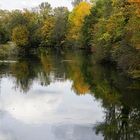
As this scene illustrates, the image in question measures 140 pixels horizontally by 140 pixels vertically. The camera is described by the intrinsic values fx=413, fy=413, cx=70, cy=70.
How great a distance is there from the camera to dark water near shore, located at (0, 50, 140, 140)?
22.0m

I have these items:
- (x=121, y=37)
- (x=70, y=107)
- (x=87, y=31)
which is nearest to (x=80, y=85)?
(x=70, y=107)

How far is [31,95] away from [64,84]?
806cm

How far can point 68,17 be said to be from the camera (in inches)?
4653

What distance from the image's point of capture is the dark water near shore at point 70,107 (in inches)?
864

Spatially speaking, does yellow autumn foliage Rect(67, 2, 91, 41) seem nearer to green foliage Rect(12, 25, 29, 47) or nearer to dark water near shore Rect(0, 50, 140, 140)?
green foliage Rect(12, 25, 29, 47)

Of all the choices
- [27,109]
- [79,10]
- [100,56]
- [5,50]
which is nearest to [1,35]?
[79,10]

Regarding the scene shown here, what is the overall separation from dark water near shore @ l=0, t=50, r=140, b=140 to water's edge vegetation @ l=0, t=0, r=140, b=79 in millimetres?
3708

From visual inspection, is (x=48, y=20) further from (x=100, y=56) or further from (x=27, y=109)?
(x=27, y=109)

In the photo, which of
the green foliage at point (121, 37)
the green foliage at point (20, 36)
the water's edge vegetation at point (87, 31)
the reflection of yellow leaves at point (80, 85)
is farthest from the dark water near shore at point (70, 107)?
the green foliage at point (20, 36)

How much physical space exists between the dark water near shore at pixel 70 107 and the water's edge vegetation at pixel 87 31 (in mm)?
3708

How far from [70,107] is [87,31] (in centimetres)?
5962

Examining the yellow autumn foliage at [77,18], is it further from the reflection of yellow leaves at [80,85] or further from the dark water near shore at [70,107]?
the dark water near shore at [70,107]

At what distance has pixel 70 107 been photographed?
29438 mm

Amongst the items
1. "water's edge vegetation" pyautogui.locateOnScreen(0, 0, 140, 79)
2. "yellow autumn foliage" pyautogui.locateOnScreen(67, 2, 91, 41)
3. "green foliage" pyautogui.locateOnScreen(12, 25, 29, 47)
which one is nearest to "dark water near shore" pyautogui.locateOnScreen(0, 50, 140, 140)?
"water's edge vegetation" pyautogui.locateOnScreen(0, 0, 140, 79)
